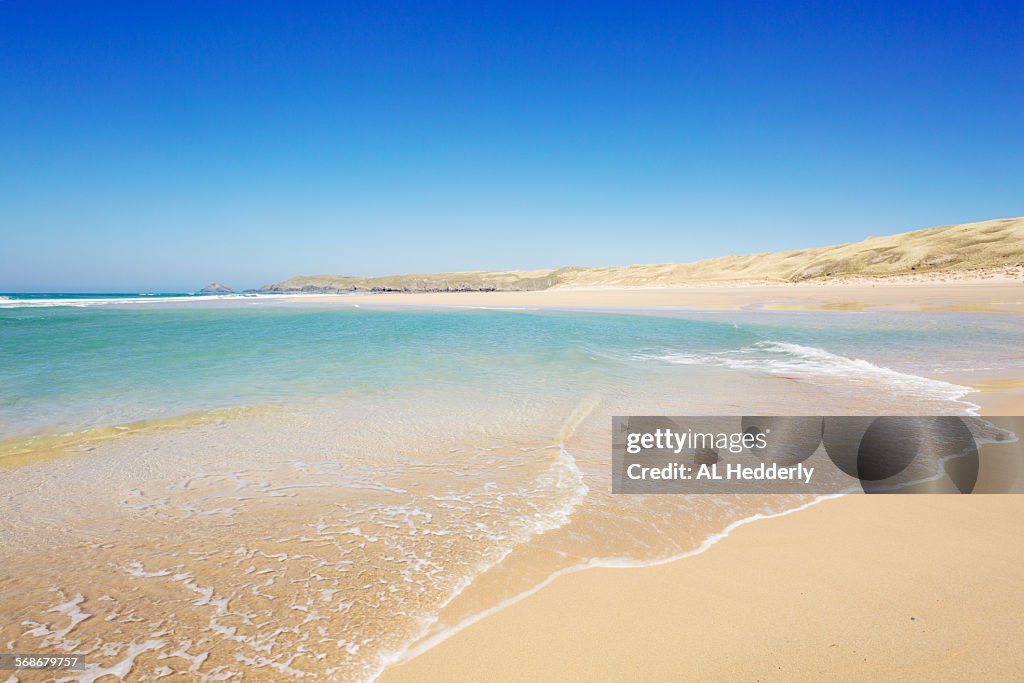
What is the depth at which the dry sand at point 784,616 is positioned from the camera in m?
2.06

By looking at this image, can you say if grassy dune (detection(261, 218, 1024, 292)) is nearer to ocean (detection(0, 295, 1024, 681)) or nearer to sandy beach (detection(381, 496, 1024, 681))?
ocean (detection(0, 295, 1024, 681))

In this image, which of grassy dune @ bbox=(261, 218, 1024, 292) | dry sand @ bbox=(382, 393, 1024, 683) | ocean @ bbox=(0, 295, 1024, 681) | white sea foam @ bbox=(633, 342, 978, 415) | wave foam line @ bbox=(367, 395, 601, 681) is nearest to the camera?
dry sand @ bbox=(382, 393, 1024, 683)

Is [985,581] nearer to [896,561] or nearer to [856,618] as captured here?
[896,561]

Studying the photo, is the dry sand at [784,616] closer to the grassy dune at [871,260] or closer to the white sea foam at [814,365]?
the white sea foam at [814,365]

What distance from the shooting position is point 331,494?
389cm

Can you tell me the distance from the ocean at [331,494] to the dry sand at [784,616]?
0.22m

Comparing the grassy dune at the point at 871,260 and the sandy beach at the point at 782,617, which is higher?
the grassy dune at the point at 871,260

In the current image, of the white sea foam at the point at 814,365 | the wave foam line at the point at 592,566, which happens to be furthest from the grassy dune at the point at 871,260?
the wave foam line at the point at 592,566

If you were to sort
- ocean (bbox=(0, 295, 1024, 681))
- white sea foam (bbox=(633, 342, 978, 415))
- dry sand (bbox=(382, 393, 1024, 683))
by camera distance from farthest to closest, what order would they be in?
white sea foam (bbox=(633, 342, 978, 415)) < ocean (bbox=(0, 295, 1024, 681)) < dry sand (bbox=(382, 393, 1024, 683))

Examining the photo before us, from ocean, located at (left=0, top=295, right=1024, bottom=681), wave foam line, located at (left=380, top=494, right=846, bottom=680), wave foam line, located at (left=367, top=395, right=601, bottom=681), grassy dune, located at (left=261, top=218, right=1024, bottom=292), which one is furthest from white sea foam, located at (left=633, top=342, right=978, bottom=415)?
grassy dune, located at (left=261, top=218, right=1024, bottom=292)

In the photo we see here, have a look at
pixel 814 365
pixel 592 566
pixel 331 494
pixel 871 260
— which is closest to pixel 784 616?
pixel 592 566

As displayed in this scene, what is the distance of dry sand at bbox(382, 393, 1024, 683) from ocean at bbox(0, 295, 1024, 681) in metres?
0.22

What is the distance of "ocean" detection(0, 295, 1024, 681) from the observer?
2.39 meters

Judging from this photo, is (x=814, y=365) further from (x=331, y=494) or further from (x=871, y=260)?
(x=871, y=260)
